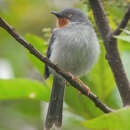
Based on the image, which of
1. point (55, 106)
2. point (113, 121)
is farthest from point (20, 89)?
point (113, 121)

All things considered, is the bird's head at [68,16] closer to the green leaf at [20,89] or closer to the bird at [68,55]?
the bird at [68,55]

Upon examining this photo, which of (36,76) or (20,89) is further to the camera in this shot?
(36,76)

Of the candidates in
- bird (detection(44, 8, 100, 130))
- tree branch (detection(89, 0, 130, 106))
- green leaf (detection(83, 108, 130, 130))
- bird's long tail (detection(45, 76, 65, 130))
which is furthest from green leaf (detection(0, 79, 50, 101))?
green leaf (detection(83, 108, 130, 130))

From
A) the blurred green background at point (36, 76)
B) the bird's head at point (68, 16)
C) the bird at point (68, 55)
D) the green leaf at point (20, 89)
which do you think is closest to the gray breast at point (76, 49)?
the bird at point (68, 55)

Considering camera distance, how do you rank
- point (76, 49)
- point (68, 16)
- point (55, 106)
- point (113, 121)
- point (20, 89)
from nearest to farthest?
point (113, 121) → point (20, 89) → point (76, 49) → point (55, 106) → point (68, 16)

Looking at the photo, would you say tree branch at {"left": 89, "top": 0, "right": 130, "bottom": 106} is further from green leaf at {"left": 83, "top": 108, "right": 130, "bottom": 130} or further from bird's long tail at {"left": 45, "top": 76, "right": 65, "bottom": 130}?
bird's long tail at {"left": 45, "top": 76, "right": 65, "bottom": 130}

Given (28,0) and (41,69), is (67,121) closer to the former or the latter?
(41,69)

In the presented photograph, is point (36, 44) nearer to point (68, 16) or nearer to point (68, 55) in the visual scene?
point (68, 55)
